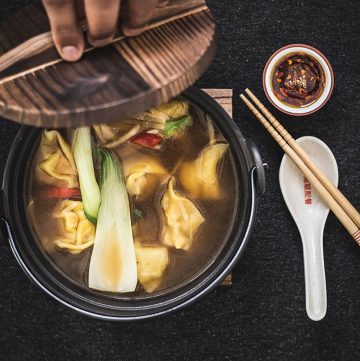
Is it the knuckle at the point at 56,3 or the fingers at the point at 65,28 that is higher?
the knuckle at the point at 56,3

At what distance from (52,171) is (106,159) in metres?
0.14

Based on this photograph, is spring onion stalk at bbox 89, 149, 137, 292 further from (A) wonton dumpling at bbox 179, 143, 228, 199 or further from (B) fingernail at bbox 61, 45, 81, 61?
(B) fingernail at bbox 61, 45, 81, 61

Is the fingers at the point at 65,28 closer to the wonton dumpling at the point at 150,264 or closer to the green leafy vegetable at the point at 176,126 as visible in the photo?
the green leafy vegetable at the point at 176,126

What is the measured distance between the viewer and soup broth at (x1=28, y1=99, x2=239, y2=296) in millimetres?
1515

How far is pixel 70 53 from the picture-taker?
39.1 inches

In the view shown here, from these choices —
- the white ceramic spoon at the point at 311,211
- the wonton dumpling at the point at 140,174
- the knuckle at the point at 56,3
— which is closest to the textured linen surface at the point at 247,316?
the white ceramic spoon at the point at 311,211

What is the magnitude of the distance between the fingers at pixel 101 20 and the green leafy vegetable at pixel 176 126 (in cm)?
51

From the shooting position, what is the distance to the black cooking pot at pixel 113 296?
4.67ft

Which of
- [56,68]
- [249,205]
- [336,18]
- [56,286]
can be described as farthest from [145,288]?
[336,18]

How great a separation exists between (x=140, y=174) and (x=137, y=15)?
2.01 feet

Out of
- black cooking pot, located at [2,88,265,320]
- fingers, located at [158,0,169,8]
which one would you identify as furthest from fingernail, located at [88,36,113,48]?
black cooking pot, located at [2,88,265,320]

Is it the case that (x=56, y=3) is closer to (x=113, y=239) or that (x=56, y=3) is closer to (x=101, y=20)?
(x=101, y=20)

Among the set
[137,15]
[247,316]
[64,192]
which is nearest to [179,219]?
[64,192]

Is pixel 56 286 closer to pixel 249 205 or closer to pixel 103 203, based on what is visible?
pixel 103 203
